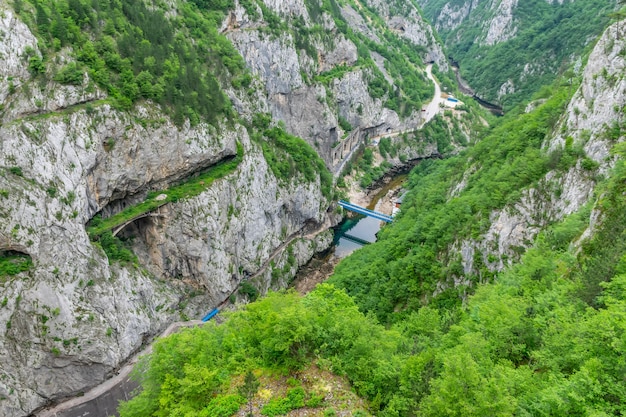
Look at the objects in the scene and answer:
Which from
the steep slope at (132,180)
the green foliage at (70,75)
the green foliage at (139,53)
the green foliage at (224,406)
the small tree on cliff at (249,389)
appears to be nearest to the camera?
the green foliage at (224,406)

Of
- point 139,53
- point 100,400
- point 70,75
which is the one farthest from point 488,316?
point 139,53

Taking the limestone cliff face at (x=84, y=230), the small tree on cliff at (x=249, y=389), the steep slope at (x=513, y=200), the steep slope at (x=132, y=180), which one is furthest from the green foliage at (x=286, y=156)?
the small tree on cliff at (x=249, y=389)

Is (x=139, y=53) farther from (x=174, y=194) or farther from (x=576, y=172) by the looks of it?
(x=576, y=172)

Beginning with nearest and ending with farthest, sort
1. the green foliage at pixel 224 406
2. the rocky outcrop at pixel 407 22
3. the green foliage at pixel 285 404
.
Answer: the green foliage at pixel 285 404
the green foliage at pixel 224 406
the rocky outcrop at pixel 407 22

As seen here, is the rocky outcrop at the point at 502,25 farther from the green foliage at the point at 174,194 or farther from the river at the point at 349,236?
the green foliage at the point at 174,194

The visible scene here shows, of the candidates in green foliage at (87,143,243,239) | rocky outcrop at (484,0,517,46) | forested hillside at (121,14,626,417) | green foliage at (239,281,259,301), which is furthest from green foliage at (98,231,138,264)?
rocky outcrop at (484,0,517,46)

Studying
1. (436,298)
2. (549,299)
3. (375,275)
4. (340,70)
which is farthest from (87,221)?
(340,70)

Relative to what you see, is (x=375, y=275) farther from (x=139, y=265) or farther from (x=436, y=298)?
(x=139, y=265)
